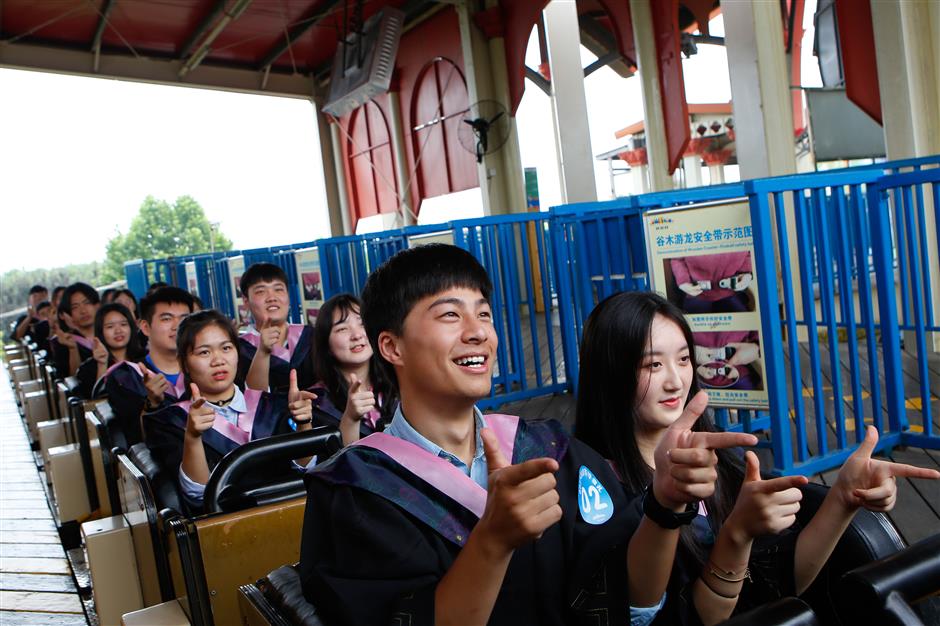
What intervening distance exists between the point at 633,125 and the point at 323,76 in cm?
633

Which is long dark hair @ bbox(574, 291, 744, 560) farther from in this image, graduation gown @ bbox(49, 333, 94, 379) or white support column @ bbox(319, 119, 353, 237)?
white support column @ bbox(319, 119, 353, 237)

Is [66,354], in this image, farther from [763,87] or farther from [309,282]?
[763,87]

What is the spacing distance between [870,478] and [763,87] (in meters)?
4.90

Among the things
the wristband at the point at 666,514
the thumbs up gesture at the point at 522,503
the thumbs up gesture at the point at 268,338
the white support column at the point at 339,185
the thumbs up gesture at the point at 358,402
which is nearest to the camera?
the thumbs up gesture at the point at 522,503

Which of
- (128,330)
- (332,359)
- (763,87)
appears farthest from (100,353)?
(763,87)

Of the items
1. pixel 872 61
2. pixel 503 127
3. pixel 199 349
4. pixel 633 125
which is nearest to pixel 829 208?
pixel 872 61

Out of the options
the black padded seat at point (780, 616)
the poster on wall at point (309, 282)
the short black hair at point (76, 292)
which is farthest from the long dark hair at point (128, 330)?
the black padded seat at point (780, 616)

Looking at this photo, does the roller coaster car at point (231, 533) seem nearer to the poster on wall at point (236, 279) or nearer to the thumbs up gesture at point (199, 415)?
the thumbs up gesture at point (199, 415)

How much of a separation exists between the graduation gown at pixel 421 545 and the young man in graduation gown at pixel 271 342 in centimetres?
193

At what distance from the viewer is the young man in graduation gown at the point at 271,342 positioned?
10.2 feet

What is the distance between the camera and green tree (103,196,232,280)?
11.1m

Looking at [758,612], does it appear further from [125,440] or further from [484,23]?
[484,23]

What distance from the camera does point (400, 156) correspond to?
38.0 feet

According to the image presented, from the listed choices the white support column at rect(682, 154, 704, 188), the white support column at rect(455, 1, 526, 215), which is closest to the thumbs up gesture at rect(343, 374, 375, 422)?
the white support column at rect(455, 1, 526, 215)
